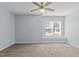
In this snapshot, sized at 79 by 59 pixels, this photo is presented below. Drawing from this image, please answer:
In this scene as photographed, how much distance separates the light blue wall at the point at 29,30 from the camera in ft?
30.5

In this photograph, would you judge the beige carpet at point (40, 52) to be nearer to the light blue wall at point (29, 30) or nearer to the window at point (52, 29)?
the light blue wall at point (29, 30)

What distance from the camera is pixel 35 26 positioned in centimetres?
934

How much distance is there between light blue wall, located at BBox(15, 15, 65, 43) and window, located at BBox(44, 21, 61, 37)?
1.42 feet

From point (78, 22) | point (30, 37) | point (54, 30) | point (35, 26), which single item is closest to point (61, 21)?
point (54, 30)

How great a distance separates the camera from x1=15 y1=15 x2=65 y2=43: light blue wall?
9.30 meters

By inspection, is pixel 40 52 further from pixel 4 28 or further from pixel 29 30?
pixel 29 30

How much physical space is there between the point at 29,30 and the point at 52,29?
1725 millimetres

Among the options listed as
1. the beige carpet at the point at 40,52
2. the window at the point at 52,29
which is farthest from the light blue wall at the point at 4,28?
the window at the point at 52,29

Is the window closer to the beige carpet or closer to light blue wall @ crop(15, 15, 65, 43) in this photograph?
light blue wall @ crop(15, 15, 65, 43)

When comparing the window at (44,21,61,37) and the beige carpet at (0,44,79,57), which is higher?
the window at (44,21,61,37)

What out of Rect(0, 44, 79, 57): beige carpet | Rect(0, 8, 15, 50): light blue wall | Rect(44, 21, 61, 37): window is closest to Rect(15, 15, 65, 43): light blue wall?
Rect(44, 21, 61, 37): window

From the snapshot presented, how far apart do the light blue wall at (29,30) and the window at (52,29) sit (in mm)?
432

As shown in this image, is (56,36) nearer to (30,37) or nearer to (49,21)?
(49,21)

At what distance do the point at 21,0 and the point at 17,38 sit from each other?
837cm
